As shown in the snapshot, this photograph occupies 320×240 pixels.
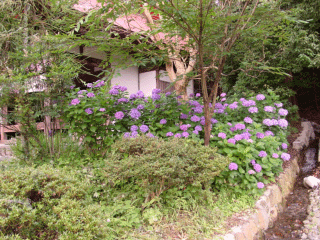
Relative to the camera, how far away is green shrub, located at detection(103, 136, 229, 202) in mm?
2047

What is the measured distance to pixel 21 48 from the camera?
331cm

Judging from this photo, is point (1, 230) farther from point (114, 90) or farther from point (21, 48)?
point (21, 48)

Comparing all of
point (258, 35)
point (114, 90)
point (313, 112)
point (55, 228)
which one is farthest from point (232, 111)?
point (313, 112)

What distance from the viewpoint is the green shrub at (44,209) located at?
1.46 m

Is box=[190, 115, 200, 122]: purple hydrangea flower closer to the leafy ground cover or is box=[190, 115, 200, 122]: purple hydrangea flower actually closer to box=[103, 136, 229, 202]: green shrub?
the leafy ground cover

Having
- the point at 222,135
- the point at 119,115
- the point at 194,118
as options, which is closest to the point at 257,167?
the point at 222,135

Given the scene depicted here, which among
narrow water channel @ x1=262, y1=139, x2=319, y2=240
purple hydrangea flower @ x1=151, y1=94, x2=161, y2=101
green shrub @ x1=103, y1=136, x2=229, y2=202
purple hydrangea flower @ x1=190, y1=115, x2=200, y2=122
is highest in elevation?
purple hydrangea flower @ x1=151, y1=94, x2=161, y2=101

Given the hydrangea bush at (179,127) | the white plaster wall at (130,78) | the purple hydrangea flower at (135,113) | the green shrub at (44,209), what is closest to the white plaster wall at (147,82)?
the white plaster wall at (130,78)

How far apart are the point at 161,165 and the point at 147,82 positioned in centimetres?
598

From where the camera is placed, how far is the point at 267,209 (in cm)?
292

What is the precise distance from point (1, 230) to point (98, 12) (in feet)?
5.97

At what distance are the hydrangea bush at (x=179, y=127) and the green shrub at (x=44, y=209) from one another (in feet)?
4.13

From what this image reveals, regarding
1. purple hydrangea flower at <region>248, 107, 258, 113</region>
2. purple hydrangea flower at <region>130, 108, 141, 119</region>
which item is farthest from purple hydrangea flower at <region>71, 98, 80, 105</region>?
purple hydrangea flower at <region>248, 107, 258, 113</region>

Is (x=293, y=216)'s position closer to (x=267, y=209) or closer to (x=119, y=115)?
(x=267, y=209)
